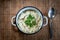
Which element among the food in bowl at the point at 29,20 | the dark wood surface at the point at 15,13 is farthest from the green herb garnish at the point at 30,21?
the dark wood surface at the point at 15,13

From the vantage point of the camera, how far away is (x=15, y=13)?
6.15 feet

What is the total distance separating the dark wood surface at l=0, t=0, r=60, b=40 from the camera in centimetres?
186

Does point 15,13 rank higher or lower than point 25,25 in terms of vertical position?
higher

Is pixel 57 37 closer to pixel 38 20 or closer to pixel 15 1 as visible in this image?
pixel 38 20

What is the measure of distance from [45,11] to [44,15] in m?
0.05

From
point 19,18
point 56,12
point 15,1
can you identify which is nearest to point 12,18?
point 19,18

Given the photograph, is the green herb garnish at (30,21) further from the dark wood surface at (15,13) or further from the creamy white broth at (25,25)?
the dark wood surface at (15,13)

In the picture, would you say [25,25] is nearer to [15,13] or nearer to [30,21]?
[30,21]

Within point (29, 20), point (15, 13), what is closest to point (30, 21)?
point (29, 20)

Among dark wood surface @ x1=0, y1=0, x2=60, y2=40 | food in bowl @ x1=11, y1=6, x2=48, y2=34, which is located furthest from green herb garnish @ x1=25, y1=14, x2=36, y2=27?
dark wood surface @ x1=0, y1=0, x2=60, y2=40

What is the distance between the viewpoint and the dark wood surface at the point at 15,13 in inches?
73.2

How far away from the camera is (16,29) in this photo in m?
1.86

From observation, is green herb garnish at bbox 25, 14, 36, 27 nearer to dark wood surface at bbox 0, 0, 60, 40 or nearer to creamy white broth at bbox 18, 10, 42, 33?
creamy white broth at bbox 18, 10, 42, 33

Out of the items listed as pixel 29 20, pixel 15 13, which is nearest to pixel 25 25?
pixel 29 20
